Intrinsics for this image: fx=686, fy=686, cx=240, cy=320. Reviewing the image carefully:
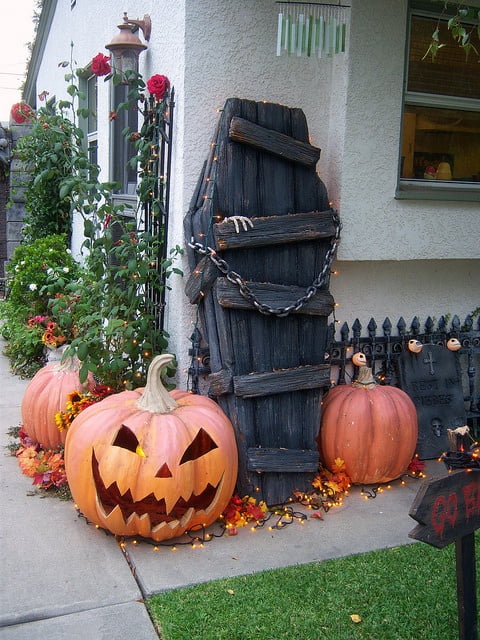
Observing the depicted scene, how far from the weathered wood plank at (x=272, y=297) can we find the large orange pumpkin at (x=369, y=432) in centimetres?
63

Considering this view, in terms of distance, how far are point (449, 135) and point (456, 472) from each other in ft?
11.7

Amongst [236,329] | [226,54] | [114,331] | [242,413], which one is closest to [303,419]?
[242,413]

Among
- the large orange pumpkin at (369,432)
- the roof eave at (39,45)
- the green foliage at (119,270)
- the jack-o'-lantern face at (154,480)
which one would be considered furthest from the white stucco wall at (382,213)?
the roof eave at (39,45)

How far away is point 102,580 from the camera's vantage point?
3.42m

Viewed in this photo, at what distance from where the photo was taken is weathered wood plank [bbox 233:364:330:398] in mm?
4195

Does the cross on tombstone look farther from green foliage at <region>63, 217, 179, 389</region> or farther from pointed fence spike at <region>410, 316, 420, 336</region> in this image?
green foliage at <region>63, 217, 179, 389</region>

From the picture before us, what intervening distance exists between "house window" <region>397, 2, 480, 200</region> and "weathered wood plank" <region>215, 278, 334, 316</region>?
1068mm

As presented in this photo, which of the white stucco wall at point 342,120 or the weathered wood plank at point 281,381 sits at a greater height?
the white stucco wall at point 342,120

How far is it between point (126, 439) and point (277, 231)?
157 cm

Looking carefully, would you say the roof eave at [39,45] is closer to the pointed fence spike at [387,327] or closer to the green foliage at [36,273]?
the green foliage at [36,273]

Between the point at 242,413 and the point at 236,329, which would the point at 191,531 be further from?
the point at 236,329


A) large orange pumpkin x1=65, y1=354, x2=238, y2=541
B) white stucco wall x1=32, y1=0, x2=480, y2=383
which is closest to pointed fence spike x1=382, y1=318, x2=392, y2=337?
white stucco wall x1=32, y1=0, x2=480, y2=383

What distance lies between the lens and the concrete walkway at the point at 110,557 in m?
3.09

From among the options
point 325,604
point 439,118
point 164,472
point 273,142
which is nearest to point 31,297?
point 273,142
